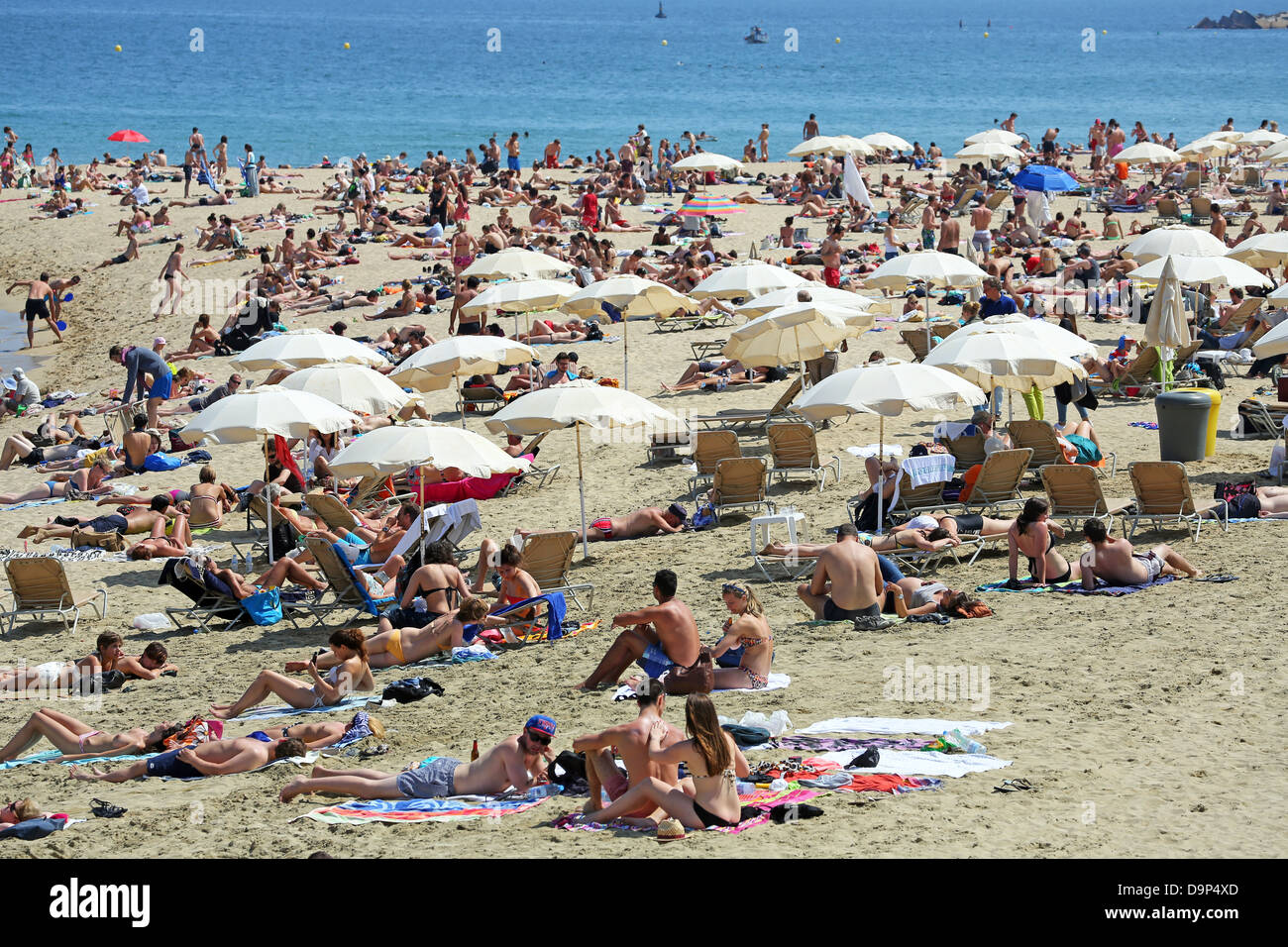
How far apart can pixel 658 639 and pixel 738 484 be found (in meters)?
3.98

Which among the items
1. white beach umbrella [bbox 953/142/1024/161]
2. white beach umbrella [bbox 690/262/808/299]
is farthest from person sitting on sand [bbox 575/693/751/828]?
white beach umbrella [bbox 953/142/1024/161]

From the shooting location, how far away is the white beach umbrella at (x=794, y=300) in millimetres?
15023

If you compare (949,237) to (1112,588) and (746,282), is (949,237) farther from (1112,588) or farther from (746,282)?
(1112,588)

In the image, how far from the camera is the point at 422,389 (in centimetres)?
1484

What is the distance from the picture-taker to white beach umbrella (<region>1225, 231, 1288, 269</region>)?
1811 centimetres

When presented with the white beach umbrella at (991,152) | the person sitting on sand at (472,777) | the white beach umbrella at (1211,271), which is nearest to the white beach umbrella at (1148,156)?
the white beach umbrella at (991,152)

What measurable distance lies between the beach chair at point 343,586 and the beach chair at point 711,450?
3.44 m

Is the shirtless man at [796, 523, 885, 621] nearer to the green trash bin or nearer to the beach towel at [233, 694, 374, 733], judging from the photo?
the beach towel at [233, 694, 374, 733]

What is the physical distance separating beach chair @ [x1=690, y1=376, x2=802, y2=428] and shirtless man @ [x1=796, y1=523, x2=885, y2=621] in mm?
5245

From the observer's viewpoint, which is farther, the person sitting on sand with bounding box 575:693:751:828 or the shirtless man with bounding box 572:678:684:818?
the shirtless man with bounding box 572:678:684:818

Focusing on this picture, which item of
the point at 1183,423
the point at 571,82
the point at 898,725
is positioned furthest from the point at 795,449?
the point at 571,82

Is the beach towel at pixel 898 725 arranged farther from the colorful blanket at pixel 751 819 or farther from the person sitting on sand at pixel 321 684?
the person sitting on sand at pixel 321 684

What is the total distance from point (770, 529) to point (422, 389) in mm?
4810
